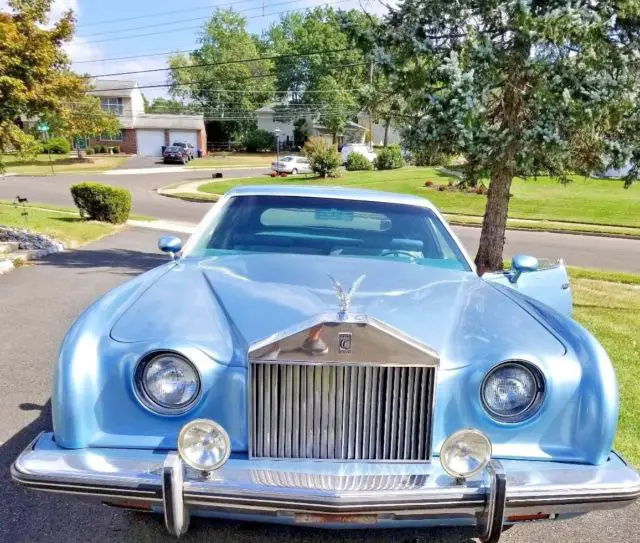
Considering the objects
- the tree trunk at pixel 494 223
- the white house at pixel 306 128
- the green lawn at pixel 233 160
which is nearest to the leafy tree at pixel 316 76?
the white house at pixel 306 128

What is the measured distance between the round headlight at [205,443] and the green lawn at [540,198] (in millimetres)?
18830

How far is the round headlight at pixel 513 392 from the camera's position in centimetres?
243

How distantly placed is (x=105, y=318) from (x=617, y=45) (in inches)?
289

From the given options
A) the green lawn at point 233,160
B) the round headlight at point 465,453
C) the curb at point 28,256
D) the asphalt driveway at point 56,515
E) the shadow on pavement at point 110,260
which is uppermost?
the round headlight at point 465,453

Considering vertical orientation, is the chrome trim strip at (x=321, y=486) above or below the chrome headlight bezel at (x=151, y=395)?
below

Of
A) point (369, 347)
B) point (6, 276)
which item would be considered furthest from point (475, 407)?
point (6, 276)

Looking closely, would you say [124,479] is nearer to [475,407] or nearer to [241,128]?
[475,407]

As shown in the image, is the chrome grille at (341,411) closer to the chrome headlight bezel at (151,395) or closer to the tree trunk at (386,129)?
the chrome headlight bezel at (151,395)

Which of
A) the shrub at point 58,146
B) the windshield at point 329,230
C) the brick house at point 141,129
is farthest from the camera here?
the brick house at point 141,129

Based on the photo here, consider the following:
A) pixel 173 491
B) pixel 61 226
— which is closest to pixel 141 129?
pixel 61 226

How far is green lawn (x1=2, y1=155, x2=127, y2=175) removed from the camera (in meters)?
40.7

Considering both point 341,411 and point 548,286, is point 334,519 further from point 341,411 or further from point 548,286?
point 548,286

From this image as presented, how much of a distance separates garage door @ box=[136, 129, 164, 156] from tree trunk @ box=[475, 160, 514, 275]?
58.5 m

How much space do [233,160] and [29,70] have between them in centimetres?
4679
